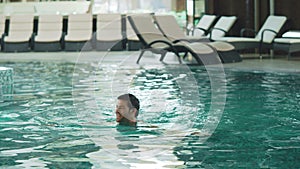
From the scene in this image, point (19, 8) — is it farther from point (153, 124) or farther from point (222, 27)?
point (153, 124)

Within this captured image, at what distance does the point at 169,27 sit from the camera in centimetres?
1413

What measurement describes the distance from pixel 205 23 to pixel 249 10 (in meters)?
1.04

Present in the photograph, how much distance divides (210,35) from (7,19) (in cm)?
658

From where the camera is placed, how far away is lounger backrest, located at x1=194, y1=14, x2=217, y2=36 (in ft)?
49.4

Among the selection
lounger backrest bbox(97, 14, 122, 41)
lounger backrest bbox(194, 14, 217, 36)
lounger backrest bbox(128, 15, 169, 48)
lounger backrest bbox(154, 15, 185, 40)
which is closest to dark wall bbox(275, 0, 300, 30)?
lounger backrest bbox(194, 14, 217, 36)

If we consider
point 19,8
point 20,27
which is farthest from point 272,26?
point 19,8

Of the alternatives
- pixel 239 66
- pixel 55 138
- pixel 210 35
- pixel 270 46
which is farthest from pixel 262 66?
pixel 55 138

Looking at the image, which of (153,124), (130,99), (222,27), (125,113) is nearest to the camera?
(130,99)

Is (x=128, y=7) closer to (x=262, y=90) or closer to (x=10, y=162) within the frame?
(x=262, y=90)

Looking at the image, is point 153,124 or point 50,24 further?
point 50,24

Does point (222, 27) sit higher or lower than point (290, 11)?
lower

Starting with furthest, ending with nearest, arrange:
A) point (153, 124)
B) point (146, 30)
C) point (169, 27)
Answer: point (169, 27), point (146, 30), point (153, 124)

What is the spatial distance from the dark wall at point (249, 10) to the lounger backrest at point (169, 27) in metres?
1.81

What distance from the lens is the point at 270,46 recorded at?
13.0 metres
